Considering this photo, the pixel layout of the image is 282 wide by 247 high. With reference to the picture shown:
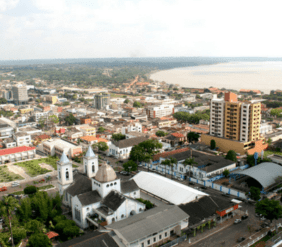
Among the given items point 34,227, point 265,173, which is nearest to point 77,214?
point 34,227

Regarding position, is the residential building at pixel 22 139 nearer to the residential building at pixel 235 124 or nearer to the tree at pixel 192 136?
the tree at pixel 192 136

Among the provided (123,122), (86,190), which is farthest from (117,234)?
(123,122)

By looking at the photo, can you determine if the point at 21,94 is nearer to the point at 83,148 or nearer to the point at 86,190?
the point at 83,148

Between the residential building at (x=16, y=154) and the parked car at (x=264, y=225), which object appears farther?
the residential building at (x=16, y=154)

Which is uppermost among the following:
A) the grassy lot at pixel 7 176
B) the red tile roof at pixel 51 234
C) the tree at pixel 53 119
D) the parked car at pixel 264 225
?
the tree at pixel 53 119

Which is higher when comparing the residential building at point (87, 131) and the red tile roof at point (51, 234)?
the residential building at point (87, 131)

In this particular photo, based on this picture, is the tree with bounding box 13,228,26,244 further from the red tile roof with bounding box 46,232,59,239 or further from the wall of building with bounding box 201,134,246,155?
the wall of building with bounding box 201,134,246,155

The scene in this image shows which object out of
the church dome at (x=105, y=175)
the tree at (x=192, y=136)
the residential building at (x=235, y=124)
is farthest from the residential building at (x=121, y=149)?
the church dome at (x=105, y=175)
